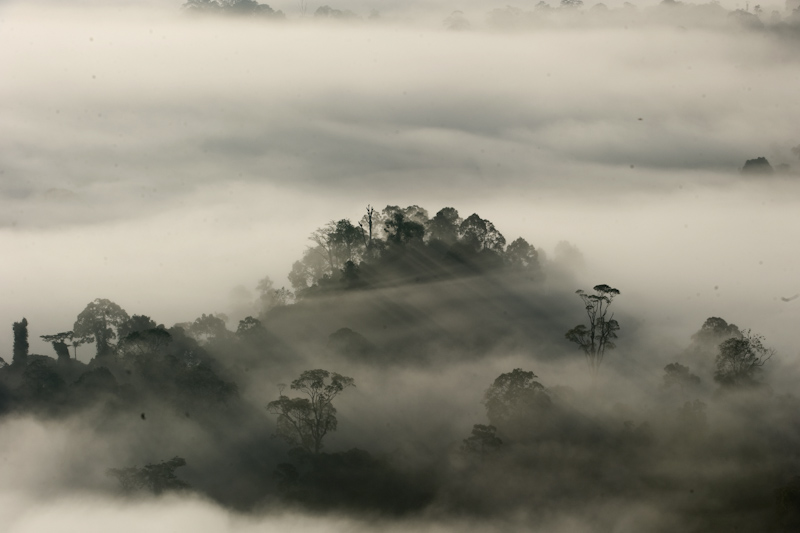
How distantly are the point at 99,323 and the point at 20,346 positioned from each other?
12.0 meters

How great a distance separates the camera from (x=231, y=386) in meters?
146

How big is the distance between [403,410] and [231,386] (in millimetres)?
22616

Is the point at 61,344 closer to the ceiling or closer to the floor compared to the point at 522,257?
closer to the floor

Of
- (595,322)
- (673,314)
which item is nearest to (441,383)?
(595,322)

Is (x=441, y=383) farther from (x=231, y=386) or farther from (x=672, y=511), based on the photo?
(x=672, y=511)

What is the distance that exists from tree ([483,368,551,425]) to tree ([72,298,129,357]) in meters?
58.7

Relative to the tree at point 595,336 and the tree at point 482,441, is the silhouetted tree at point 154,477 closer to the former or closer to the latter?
the tree at point 482,441

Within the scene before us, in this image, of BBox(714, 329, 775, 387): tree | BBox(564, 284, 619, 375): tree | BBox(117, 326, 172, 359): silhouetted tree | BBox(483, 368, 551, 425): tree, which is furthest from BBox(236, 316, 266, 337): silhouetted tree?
BBox(714, 329, 775, 387): tree

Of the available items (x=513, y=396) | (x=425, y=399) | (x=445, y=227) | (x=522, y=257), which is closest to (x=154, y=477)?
(x=425, y=399)

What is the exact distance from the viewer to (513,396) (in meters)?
132

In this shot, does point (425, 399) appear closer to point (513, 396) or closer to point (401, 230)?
point (513, 396)

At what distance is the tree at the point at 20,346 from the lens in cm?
16350

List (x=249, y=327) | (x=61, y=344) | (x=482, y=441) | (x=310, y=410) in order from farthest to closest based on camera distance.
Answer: (x=61, y=344), (x=249, y=327), (x=310, y=410), (x=482, y=441)

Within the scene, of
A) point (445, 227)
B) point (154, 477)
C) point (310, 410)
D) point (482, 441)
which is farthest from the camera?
point (445, 227)
